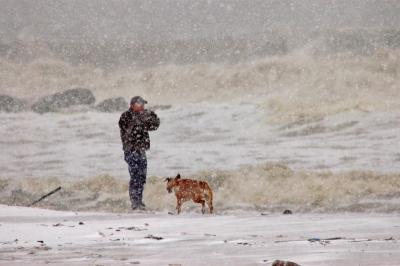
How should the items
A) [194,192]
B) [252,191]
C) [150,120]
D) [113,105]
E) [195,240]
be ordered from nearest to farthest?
[195,240]
[194,192]
[150,120]
[252,191]
[113,105]

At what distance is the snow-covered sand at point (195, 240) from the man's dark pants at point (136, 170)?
202cm

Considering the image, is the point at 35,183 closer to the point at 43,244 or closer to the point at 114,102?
the point at 43,244

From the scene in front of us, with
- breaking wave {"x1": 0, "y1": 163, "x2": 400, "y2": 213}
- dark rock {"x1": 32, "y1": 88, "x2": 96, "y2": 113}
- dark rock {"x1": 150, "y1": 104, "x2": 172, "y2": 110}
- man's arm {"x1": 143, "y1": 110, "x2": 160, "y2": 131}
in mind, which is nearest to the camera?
man's arm {"x1": 143, "y1": 110, "x2": 160, "y2": 131}

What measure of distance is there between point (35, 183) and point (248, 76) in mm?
26753

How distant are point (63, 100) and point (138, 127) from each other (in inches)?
1351

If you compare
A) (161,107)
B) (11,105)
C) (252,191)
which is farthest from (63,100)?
(252,191)

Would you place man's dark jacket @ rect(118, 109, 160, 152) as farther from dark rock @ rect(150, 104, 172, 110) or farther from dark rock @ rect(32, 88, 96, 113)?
dark rock @ rect(32, 88, 96, 113)

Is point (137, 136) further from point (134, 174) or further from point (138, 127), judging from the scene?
point (134, 174)

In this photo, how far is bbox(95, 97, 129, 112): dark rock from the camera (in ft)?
147

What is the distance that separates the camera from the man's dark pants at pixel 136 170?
13156mm

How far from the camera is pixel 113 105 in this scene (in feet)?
150

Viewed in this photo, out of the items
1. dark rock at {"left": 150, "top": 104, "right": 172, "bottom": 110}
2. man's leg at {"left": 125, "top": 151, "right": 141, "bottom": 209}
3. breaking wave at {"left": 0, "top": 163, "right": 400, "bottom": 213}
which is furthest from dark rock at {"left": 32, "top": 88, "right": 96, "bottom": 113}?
man's leg at {"left": 125, "top": 151, "right": 141, "bottom": 209}

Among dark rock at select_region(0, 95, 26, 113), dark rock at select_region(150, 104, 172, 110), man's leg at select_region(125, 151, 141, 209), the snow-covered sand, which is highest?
dark rock at select_region(0, 95, 26, 113)

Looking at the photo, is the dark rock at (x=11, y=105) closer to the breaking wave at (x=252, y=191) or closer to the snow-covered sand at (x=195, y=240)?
the breaking wave at (x=252, y=191)
